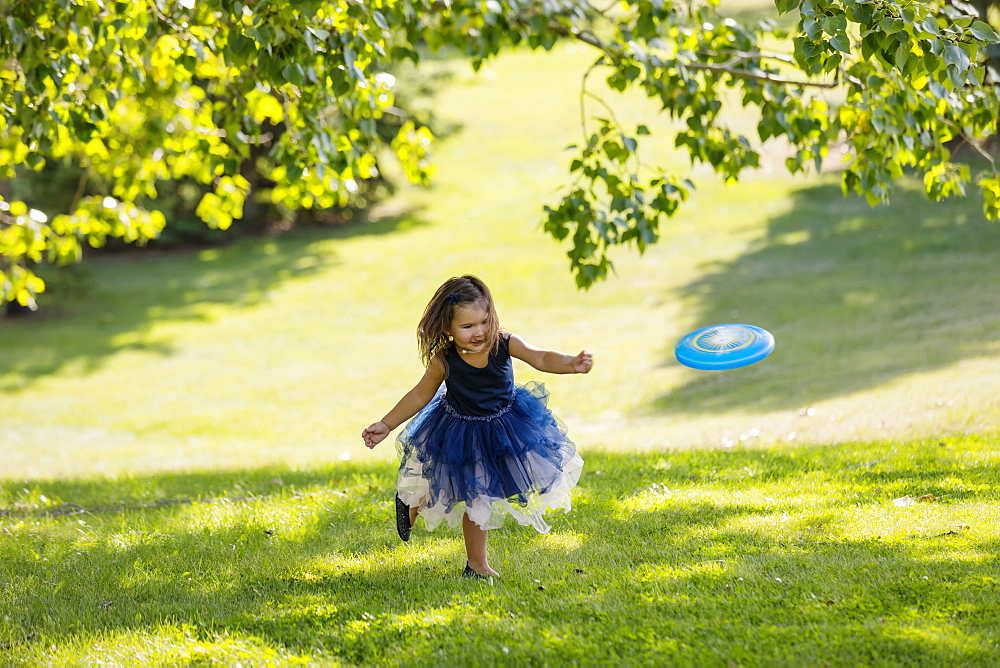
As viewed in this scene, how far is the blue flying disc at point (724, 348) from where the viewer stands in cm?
487

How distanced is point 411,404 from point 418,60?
3.61m

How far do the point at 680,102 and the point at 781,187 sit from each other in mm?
18897

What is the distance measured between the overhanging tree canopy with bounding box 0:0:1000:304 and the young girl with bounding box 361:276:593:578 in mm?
1763

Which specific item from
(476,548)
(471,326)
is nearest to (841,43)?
(471,326)

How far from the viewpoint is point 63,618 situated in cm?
448

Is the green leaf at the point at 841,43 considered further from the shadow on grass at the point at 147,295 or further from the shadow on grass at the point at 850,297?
the shadow on grass at the point at 147,295

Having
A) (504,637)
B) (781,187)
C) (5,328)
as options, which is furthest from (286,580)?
(781,187)

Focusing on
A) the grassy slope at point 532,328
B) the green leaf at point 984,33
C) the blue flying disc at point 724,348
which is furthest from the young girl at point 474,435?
the grassy slope at point 532,328

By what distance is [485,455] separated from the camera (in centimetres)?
454

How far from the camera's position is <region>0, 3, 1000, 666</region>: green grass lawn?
4.02m

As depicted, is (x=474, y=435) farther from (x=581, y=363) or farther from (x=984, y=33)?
(x=984, y=33)

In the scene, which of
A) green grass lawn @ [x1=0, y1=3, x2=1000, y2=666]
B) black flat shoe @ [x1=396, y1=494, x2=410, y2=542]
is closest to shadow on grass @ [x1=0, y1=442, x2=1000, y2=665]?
green grass lawn @ [x1=0, y1=3, x2=1000, y2=666]

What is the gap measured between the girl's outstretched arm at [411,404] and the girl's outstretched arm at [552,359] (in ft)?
1.22

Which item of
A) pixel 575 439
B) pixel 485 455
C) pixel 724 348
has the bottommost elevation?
pixel 575 439
